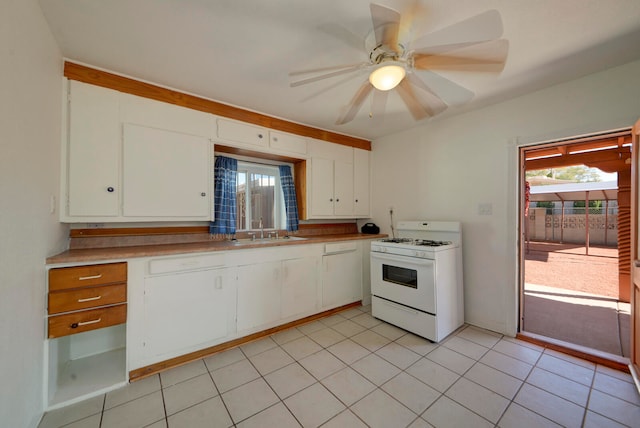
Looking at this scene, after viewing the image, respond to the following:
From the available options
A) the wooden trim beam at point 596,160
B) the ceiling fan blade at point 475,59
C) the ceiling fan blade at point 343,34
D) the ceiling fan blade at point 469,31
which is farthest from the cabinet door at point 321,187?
the wooden trim beam at point 596,160

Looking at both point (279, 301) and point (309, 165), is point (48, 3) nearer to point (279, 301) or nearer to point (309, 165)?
point (309, 165)

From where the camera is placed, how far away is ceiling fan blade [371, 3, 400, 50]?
1.08m

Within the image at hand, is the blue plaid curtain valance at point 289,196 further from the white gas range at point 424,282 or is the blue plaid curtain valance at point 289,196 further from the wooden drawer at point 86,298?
the wooden drawer at point 86,298

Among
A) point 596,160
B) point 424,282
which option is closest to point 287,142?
point 424,282

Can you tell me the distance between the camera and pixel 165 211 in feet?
7.35

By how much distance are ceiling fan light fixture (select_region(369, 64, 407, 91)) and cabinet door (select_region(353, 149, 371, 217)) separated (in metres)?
2.14

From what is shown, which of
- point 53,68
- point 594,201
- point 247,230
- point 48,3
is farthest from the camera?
point 594,201

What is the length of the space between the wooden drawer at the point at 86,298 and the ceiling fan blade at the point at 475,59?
262cm

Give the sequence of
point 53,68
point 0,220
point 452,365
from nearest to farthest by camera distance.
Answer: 1. point 0,220
2. point 53,68
3. point 452,365

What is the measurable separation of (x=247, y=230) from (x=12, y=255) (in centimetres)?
200

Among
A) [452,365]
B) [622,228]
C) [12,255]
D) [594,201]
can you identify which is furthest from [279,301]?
[594,201]

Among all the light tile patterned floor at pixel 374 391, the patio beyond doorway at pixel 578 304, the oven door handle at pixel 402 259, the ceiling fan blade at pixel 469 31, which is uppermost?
the ceiling fan blade at pixel 469 31

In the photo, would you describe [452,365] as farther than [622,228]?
No

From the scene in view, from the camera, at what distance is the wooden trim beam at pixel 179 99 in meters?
1.92
